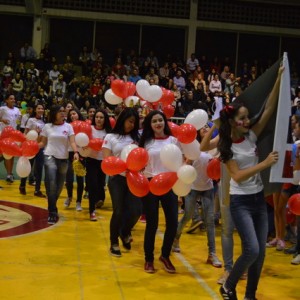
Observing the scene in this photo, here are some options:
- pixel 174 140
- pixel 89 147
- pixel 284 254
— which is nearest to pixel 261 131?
pixel 174 140

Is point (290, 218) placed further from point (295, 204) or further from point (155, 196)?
point (155, 196)

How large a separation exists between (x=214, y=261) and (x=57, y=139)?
2912 mm

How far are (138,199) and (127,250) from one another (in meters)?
0.64

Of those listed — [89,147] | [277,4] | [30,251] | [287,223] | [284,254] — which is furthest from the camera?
[277,4]

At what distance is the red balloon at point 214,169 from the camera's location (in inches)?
223

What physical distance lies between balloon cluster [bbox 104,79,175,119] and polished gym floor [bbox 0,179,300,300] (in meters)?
1.78

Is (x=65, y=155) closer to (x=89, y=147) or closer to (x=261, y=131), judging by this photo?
(x=89, y=147)

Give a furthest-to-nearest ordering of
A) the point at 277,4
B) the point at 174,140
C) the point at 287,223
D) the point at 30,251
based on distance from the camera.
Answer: the point at 277,4
the point at 287,223
the point at 30,251
the point at 174,140

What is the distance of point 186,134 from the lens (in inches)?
212

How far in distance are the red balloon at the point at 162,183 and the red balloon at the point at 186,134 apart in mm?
463

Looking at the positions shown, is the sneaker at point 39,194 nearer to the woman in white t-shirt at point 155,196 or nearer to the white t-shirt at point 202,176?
the white t-shirt at point 202,176

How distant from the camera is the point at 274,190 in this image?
4.44 meters

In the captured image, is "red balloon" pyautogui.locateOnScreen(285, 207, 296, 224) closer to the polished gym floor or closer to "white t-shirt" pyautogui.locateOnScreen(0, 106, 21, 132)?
the polished gym floor

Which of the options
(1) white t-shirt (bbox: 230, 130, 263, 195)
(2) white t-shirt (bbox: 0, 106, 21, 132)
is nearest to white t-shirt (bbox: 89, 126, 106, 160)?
(2) white t-shirt (bbox: 0, 106, 21, 132)
